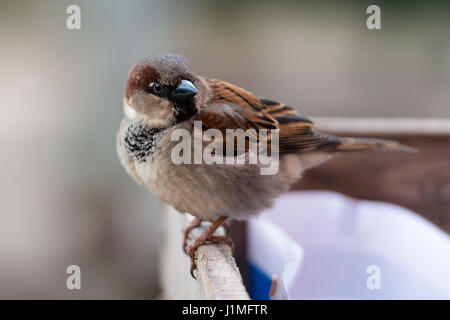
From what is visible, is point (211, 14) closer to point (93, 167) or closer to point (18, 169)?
point (18, 169)

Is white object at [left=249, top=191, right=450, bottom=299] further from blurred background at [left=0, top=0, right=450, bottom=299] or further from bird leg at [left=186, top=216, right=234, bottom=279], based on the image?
blurred background at [left=0, top=0, right=450, bottom=299]

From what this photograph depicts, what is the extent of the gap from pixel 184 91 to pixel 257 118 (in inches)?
12.3

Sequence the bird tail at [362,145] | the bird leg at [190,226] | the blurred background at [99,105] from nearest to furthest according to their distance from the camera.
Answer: the bird leg at [190,226] → the bird tail at [362,145] → the blurred background at [99,105]

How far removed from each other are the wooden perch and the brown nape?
0.48m

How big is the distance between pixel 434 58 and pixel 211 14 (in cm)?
264

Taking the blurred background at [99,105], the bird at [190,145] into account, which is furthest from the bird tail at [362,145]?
the blurred background at [99,105]

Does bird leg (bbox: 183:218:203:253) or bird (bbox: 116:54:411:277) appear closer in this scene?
bird (bbox: 116:54:411:277)

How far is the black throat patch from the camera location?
1.64 m

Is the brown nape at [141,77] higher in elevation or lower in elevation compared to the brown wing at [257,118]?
higher

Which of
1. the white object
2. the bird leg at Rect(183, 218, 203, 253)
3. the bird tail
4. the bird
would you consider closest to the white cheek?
the bird

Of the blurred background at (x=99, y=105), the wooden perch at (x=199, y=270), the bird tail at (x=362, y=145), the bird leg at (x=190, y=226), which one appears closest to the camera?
the wooden perch at (x=199, y=270)

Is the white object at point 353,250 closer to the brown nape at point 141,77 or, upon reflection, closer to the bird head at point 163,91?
the bird head at point 163,91

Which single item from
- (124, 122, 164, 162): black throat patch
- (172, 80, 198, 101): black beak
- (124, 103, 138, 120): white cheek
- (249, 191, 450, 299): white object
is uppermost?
(172, 80, 198, 101): black beak

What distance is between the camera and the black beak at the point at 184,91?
61.5 inches
